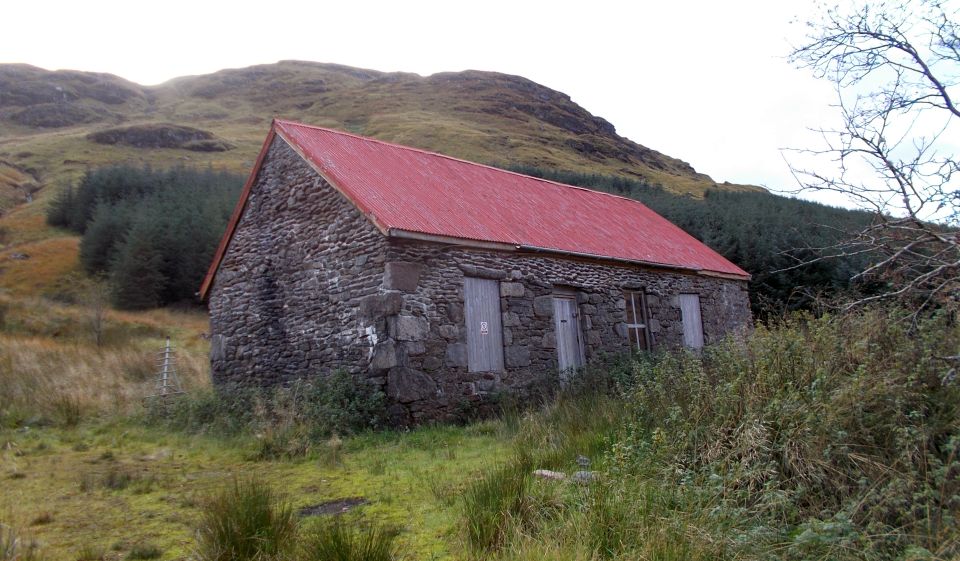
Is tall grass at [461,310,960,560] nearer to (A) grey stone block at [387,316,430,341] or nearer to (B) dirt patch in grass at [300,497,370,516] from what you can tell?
(B) dirt patch in grass at [300,497,370,516]

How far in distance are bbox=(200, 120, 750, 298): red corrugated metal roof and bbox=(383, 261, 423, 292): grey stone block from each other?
543 millimetres

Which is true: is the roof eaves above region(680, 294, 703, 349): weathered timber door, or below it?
above

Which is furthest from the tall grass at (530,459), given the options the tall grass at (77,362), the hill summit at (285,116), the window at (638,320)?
the hill summit at (285,116)

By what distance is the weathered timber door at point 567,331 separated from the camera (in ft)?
41.0

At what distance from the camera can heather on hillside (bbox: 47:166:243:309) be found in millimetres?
28719

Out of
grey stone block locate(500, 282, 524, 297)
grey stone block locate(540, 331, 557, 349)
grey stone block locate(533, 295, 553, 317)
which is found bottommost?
grey stone block locate(540, 331, 557, 349)

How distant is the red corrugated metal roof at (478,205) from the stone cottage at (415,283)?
6cm

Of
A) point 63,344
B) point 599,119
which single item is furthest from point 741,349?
point 599,119

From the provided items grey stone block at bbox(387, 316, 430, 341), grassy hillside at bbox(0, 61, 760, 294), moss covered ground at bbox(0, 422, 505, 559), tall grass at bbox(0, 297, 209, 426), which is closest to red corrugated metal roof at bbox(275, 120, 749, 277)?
grey stone block at bbox(387, 316, 430, 341)

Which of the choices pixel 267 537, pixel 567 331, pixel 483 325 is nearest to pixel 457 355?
pixel 483 325

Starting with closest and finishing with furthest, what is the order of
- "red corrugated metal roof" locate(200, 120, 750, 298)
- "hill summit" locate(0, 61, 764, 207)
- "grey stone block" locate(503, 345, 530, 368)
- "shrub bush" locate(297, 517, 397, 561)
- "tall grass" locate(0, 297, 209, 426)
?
"shrub bush" locate(297, 517, 397, 561)
"red corrugated metal roof" locate(200, 120, 750, 298)
"grey stone block" locate(503, 345, 530, 368)
"tall grass" locate(0, 297, 209, 426)
"hill summit" locate(0, 61, 764, 207)

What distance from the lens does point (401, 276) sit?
10.2 meters

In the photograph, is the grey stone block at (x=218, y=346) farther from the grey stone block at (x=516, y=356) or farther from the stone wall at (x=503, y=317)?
the grey stone block at (x=516, y=356)

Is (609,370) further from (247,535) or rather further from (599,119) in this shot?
(599,119)
